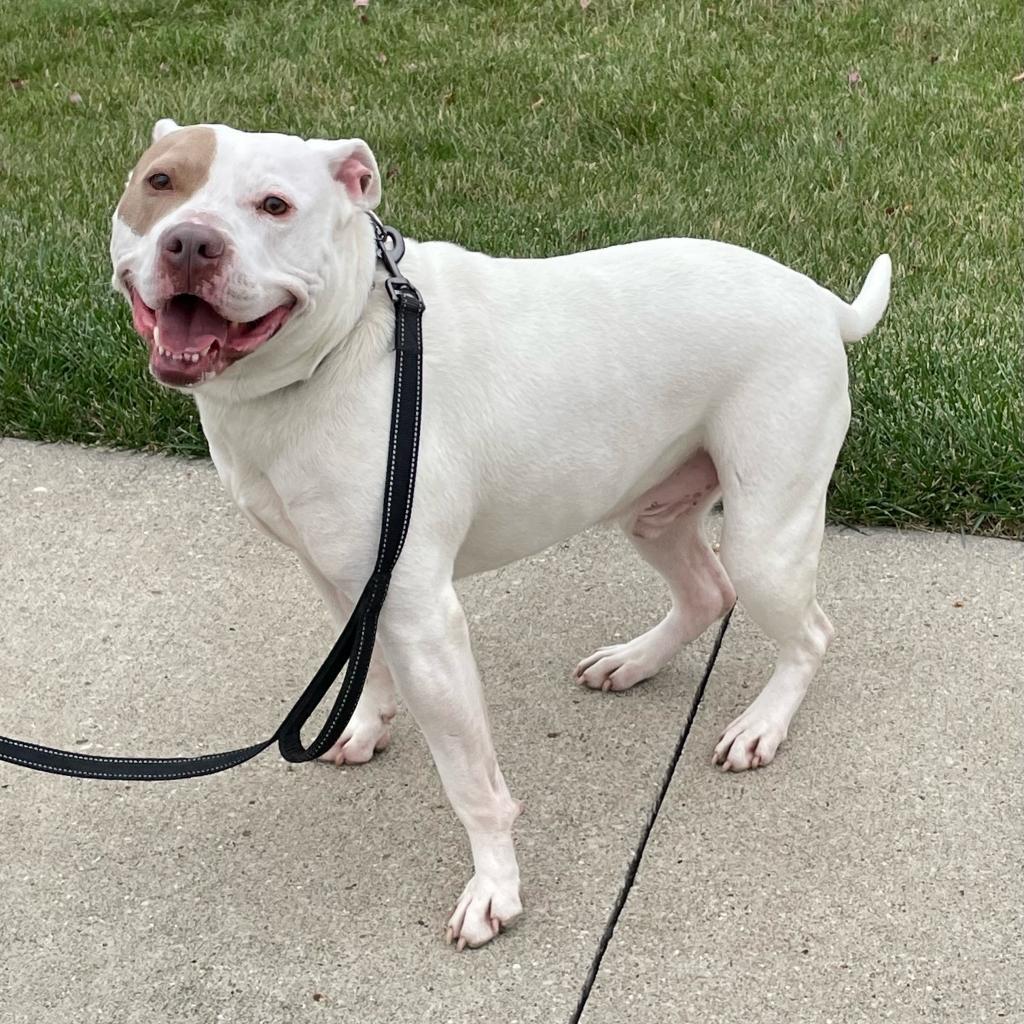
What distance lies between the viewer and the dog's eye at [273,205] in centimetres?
240

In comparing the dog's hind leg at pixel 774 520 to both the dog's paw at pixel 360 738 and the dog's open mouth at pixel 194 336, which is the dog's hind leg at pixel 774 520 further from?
the dog's open mouth at pixel 194 336

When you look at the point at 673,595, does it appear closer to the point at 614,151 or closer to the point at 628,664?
the point at 628,664

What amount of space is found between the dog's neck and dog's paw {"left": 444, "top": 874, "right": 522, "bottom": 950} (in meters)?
1.12

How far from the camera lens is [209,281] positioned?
7.55 feet

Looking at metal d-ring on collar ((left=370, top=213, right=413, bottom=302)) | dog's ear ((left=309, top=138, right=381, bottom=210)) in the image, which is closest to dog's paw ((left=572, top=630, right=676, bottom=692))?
metal d-ring on collar ((left=370, top=213, right=413, bottom=302))

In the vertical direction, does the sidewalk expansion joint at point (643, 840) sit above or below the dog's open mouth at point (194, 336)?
below

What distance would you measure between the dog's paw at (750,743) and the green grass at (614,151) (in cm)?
111

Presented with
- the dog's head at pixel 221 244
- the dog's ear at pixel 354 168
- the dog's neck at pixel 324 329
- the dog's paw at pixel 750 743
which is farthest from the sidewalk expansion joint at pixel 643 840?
the dog's ear at pixel 354 168

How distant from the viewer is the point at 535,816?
3258mm

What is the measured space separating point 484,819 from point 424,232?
11.7 ft

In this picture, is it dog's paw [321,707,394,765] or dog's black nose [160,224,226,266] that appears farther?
dog's paw [321,707,394,765]

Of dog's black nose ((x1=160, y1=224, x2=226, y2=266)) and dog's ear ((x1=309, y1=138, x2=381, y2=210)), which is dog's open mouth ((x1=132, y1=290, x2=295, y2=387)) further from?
dog's ear ((x1=309, y1=138, x2=381, y2=210))

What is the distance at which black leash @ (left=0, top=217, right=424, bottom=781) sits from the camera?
8.71ft

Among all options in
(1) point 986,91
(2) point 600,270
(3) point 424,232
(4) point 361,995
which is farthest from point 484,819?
(1) point 986,91
